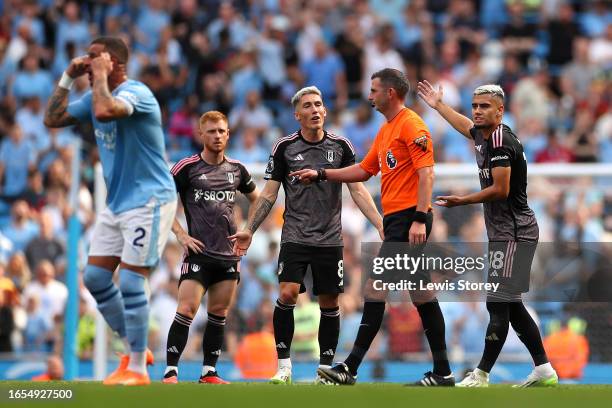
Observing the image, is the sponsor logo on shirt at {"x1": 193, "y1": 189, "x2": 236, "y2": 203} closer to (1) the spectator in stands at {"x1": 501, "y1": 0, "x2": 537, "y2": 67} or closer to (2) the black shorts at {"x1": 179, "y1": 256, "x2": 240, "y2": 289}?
(2) the black shorts at {"x1": 179, "y1": 256, "x2": 240, "y2": 289}

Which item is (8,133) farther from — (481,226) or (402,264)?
(402,264)

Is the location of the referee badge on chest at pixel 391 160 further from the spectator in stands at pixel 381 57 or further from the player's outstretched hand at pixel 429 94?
the spectator in stands at pixel 381 57

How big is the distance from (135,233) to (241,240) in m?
1.66

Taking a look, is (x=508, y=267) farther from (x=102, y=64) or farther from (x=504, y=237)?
(x=102, y=64)

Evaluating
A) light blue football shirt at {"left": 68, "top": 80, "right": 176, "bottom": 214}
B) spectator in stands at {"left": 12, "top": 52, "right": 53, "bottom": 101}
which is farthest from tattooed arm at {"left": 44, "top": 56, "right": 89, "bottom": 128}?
spectator in stands at {"left": 12, "top": 52, "right": 53, "bottom": 101}

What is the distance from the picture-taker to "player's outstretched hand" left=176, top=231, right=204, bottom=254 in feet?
35.7

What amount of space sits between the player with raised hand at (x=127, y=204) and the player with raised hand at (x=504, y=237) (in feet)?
7.83

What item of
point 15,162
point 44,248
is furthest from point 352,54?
point 44,248

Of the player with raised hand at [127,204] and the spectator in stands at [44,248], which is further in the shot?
the spectator in stands at [44,248]

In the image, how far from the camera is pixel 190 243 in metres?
10.9

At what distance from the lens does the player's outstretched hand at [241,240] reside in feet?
35.3

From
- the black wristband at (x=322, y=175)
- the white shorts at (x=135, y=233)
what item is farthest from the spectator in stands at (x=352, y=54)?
the white shorts at (x=135, y=233)

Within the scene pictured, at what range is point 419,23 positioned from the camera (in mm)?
22078

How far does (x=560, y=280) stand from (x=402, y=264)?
504 centimetres
